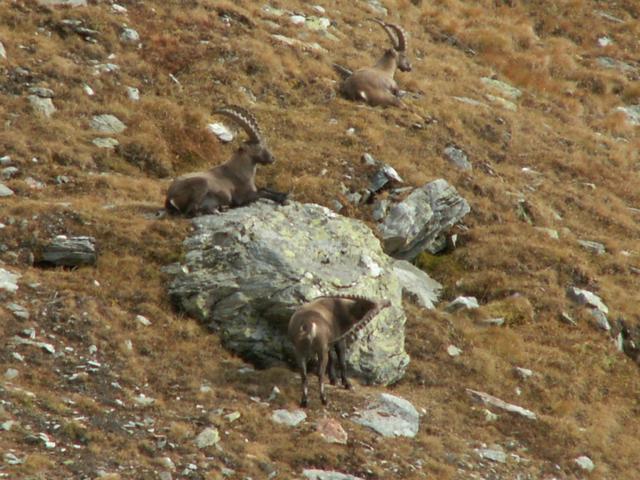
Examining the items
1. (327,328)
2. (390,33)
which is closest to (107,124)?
(327,328)

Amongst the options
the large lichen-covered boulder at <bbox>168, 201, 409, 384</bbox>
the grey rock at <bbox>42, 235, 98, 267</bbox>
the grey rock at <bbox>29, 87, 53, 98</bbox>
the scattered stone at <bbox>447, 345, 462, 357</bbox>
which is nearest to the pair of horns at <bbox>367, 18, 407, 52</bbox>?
the grey rock at <bbox>29, 87, 53, 98</bbox>

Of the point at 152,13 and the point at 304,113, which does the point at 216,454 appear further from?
the point at 152,13

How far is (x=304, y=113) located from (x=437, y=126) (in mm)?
3361

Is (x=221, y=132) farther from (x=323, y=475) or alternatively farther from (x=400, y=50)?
(x=323, y=475)

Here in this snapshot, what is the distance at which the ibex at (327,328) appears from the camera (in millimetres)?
13891

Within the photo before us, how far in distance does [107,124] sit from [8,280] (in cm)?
734

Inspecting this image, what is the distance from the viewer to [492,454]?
47.4 feet

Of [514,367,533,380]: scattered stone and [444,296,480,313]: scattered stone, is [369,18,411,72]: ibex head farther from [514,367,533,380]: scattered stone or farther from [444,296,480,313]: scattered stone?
[514,367,533,380]: scattered stone

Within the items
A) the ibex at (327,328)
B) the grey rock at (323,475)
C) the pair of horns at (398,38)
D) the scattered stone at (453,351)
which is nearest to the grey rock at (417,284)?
the scattered stone at (453,351)

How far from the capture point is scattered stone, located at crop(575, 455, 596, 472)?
15.1 metres

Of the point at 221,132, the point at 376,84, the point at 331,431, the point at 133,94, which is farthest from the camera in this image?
the point at 376,84

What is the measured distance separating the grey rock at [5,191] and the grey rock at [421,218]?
22.1 feet

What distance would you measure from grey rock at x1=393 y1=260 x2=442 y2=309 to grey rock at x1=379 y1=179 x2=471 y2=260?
0.33 m

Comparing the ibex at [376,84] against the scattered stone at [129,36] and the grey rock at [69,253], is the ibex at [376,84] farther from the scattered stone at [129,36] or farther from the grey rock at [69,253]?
the grey rock at [69,253]
